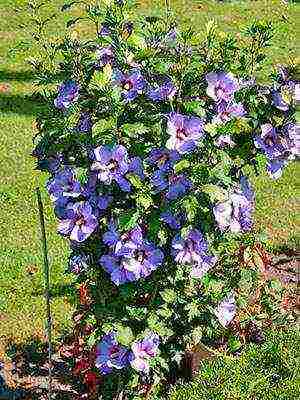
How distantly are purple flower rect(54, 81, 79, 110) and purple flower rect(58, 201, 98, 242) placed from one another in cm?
37

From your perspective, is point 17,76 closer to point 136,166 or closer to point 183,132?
point 136,166

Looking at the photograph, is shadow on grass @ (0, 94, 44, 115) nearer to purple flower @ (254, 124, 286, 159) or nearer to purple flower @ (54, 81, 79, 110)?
purple flower @ (54, 81, 79, 110)

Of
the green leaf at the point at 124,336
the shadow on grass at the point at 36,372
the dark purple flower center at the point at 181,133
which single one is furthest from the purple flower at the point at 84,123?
the shadow on grass at the point at 36,372

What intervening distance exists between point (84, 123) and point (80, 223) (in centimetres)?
38

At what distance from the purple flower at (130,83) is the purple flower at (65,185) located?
361mm

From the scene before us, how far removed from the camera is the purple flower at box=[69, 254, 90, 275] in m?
3.48

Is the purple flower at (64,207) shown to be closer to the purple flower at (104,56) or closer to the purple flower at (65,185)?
the purple flower at (65,185)

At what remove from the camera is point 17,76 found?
9953 mm

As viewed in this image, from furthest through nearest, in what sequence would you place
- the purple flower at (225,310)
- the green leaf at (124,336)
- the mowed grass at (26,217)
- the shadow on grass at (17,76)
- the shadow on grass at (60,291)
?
the shadow on grass at (17,76)
the shadow on grass at (60,291)
the mowed grass at (26,217)
the purple flower at (225,310)
the green leaf at (124,336)

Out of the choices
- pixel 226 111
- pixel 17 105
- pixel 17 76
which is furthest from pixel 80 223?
pixel 17 76

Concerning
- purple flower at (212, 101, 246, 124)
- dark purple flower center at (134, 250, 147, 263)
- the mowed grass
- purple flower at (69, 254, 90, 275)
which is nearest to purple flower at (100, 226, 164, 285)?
dark purple flower center at (134, 250, 147, 263)

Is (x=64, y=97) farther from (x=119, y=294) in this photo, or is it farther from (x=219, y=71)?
(x=119, y=294)

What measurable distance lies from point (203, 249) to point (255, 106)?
0.58m

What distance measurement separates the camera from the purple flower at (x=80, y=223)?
3154mm
